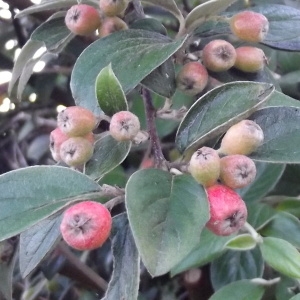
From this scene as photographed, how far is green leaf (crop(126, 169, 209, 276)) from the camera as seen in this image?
57 centimetres

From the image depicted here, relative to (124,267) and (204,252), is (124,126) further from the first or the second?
(204,252)

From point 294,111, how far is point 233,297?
31cm

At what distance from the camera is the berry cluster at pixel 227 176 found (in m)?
0.62

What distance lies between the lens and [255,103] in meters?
0.67

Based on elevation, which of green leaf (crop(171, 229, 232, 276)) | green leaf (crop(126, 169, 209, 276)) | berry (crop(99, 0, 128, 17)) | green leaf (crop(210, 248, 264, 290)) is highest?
berry (crop(99, 0, 128, 17))

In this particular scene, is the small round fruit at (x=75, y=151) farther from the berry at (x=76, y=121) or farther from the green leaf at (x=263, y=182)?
the green leaf at (x=263, y=182)

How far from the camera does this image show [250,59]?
0.80 metres

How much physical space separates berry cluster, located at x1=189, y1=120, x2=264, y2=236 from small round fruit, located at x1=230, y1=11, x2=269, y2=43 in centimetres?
17

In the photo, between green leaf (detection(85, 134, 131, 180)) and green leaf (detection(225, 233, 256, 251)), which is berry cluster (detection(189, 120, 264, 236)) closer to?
green leaf (detection(85, 134, 131, 180))

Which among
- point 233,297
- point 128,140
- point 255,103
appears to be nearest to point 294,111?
point 255,103

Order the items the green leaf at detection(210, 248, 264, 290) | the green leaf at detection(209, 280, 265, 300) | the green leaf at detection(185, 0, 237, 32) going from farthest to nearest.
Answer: the green leaf at detection(210, 248, 264, 290)
the green leaf at detection(209, 280, 265, 300)
the green leaf at detection(185, 0, 237, 32)

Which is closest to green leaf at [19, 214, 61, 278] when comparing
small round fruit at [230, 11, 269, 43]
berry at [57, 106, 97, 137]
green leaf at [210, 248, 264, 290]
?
berry at [57, 106, 97, 137]

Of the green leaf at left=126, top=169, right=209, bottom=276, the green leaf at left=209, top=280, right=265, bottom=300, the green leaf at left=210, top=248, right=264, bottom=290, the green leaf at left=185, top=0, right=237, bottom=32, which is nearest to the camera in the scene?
the green leaf at left=126, top=169, right=209, bottom=276

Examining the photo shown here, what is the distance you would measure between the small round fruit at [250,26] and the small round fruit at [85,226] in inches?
12.2
